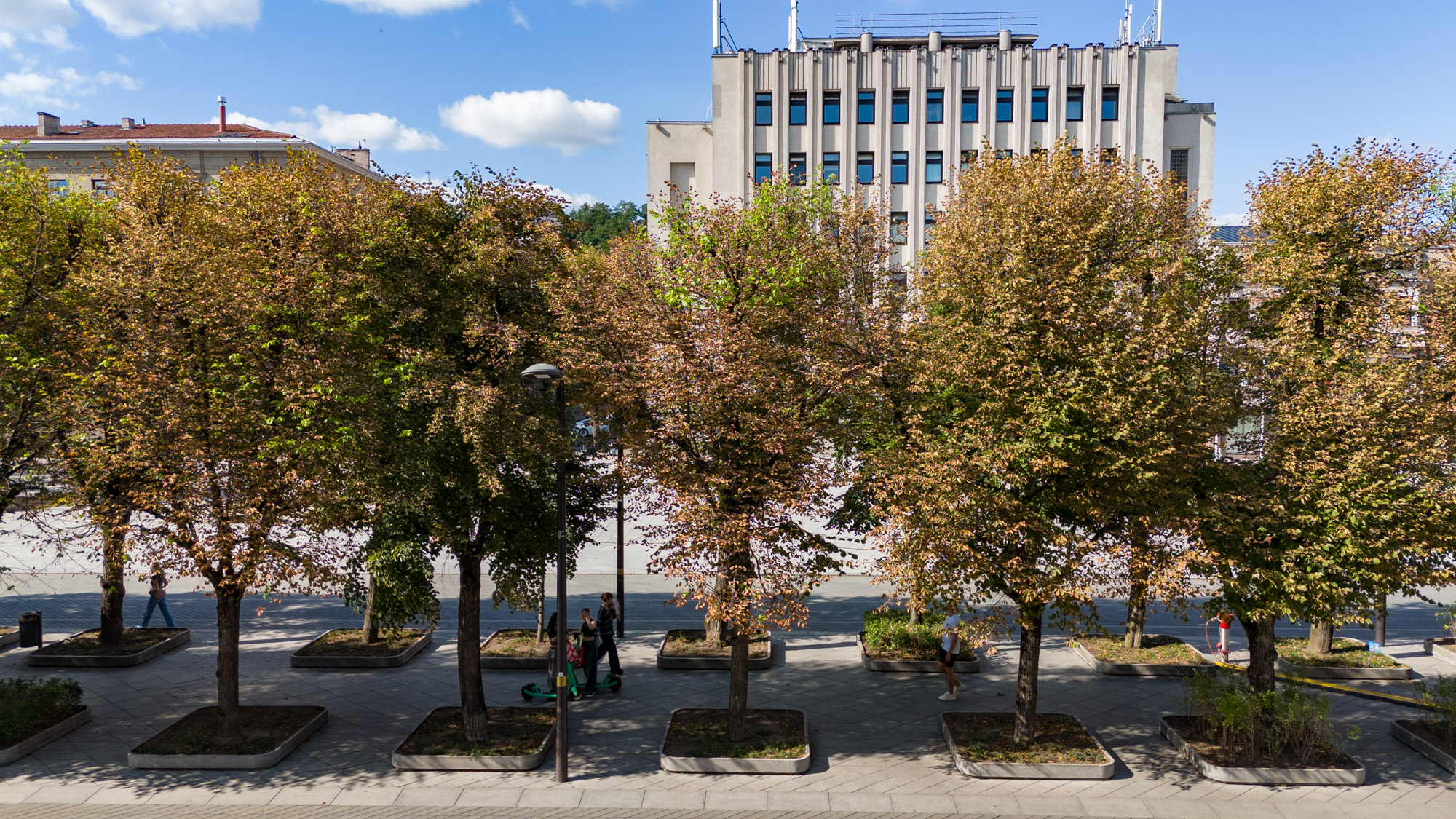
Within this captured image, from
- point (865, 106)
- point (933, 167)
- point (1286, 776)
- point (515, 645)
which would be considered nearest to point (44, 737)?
point (515, 645)

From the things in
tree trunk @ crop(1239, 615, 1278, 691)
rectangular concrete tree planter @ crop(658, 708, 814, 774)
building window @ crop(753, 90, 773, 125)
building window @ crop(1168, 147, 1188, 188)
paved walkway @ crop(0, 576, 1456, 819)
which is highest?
building window @ crop(753, 90, 773, 125)

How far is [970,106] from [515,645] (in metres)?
37.3

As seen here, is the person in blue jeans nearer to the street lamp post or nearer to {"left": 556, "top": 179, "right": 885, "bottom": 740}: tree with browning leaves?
the street lamp post

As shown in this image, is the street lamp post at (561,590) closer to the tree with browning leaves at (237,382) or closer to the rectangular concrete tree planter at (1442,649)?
the tree with browning leaves at (237,382)

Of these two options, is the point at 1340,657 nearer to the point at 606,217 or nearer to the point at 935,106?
the point at 935,106

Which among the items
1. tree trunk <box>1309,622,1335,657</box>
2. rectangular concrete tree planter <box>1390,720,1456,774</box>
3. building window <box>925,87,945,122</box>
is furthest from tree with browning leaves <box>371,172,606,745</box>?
building window <box>925,87,945,122</box>

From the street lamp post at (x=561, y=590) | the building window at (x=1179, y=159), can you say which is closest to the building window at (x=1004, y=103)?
the building window at (x=1179, y=159)

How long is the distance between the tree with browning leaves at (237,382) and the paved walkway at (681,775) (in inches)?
114

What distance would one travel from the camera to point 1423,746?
1427 cm

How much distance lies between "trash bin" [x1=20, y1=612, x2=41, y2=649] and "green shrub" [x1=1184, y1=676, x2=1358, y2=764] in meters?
21.8

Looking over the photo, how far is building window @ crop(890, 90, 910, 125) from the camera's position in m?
46.8

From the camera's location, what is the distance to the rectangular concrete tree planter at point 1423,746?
13.8 meters

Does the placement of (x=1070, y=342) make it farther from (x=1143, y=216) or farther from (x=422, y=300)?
(x=422, y=300)

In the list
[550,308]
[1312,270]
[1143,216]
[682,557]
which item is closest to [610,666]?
[682,557]
